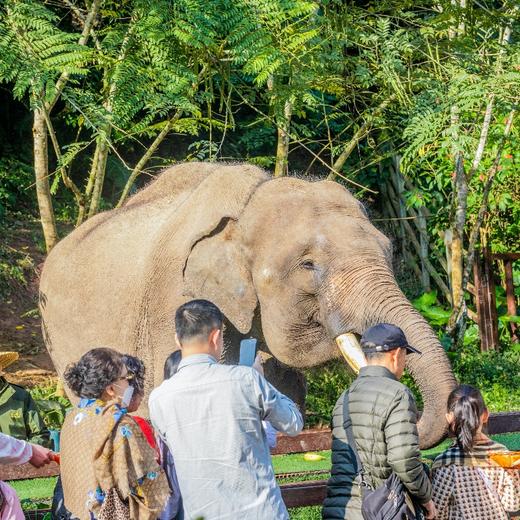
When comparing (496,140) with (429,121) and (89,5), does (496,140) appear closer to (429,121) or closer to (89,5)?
(429,121)

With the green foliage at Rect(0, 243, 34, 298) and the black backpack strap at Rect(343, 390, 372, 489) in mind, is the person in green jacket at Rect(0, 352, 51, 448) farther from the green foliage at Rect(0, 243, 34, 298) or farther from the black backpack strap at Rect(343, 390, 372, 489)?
the green foliage at Rect(0, 243, 34, 298)

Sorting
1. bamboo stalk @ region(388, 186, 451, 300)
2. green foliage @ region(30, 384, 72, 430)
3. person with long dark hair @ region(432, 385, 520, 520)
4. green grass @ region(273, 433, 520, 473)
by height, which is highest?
person with long dark hair @ region(432, 385, 520, 520)

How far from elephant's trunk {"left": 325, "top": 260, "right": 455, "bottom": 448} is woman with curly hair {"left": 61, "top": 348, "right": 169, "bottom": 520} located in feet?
6.62

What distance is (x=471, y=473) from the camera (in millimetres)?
5527

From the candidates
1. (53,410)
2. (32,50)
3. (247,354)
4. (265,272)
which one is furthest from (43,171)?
(247,354)

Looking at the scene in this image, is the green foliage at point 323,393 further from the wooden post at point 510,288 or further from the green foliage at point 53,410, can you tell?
the wooden post at point 510,288

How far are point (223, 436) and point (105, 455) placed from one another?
494 millimetres

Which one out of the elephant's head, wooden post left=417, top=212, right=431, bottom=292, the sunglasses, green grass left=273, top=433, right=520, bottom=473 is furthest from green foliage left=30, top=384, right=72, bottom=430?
wooden post left=417, top=212, right=431, bottom=292

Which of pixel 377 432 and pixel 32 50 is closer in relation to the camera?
pixel 377 432

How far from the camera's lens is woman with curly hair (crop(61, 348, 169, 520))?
4605 millimetres

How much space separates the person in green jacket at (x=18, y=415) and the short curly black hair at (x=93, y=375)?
2.80 meters

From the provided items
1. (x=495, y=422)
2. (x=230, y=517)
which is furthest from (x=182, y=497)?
(x=495, y=422)

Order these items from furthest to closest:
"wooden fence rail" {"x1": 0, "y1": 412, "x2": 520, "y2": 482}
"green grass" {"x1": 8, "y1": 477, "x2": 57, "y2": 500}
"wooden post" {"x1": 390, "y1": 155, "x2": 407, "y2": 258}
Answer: "wooden post" {"x1": 390, "y1": 155, "x2": 407, "y2": 258} < "wooden fence rail" {"x1": 0, "y1": 412, "x2": 520, "y2": 482} < "green grass" {"x1": 8, "y1": 477, "x2": 57, "y2": 500}

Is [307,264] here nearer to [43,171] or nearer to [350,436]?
[350,436]
